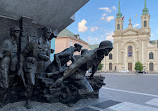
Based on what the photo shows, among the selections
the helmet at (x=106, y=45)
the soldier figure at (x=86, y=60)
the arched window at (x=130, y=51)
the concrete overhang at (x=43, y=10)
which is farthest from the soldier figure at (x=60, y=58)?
the arched window at (x=130, y=51)

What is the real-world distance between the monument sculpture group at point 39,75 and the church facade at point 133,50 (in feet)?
195

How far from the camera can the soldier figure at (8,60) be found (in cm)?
381

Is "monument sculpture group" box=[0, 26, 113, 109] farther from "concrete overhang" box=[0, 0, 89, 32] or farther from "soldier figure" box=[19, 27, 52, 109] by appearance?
"concrete overhang" box=[0, 0, 89, 32]

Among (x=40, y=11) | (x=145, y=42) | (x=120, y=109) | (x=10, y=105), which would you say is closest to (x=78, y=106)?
(x=120, y=109)

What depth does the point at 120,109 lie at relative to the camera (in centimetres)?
438

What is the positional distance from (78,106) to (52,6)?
137 inches

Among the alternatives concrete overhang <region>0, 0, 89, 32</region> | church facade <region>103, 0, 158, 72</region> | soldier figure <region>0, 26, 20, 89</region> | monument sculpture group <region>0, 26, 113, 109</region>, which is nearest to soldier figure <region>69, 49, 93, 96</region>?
monument sculpture group <region>0, 26, 113, 109</region>

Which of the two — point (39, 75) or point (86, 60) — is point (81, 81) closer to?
point (86, 60)

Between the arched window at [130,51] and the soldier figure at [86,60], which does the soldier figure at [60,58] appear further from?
the arched window at [130,51]

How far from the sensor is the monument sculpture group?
4.03m

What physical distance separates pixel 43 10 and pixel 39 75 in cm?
229

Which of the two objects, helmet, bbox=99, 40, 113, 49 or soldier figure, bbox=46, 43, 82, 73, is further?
soldier figure, bbox=46, 43, 82, 73

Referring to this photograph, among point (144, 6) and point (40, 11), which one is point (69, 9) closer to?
point (40, 11)

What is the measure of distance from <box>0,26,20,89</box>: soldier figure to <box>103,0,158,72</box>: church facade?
6055cm
